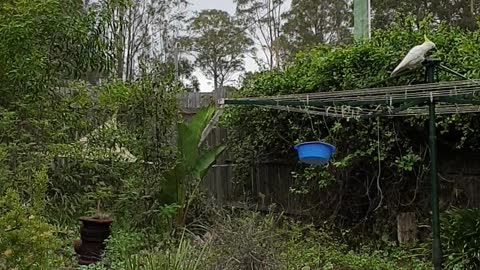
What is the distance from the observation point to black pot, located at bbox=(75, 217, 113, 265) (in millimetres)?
5551

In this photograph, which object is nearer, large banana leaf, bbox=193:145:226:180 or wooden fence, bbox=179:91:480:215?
wooden fence, bbox=179:91:480:215

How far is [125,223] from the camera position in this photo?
6.29 m

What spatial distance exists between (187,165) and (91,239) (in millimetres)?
1398

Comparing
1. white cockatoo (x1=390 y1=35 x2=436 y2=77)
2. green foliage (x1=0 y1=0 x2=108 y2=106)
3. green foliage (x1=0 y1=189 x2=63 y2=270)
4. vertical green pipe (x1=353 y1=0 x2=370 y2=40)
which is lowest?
green foliage (x1=0 y1=189 x2=63 y2=270)

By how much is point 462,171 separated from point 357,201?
1.17m

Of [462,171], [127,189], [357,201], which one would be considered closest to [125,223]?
[127,189]

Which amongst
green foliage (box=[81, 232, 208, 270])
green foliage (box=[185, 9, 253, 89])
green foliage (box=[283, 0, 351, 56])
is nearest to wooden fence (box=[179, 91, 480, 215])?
green foliage (box=[81, 232, 208, 270])

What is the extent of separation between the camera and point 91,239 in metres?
5.57

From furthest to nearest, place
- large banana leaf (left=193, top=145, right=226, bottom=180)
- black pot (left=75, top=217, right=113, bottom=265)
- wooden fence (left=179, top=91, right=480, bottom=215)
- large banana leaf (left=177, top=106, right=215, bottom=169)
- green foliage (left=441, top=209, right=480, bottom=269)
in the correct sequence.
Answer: large banana leaf (left=193, top=145, right=226, bottom=180)
large banana leaf (left=177, top=106, right=215, bottom=169)
wooden fence (left=179, top=91, right=480, bottom=215)
black pot (left=75, top=217, right=113, bottom=265)
green foliage (left=441, top=209, right=480, bottom=269)

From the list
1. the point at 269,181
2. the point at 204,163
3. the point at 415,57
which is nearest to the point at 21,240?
the point at 415,57

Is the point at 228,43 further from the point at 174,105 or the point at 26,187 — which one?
the point at 26,187

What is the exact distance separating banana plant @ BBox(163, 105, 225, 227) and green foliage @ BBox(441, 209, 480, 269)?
256 cm

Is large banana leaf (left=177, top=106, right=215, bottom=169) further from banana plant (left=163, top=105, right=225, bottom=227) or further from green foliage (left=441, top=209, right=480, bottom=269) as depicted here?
green foliage (left=441, top=209, right=480, bottom=269)

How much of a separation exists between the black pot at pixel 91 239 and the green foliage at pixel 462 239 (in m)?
3.05
